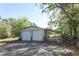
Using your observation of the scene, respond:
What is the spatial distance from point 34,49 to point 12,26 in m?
0.49

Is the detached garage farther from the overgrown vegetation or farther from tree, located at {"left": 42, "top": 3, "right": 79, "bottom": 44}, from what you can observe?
tree, located at {"left": 42, "top": 3, "right": 79, "bottom": 44}

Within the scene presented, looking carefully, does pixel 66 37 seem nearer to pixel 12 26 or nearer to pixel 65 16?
pixel 65 16

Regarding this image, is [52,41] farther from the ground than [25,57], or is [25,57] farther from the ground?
[52,41]

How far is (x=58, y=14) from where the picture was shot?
129 inches

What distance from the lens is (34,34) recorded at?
3.25 m

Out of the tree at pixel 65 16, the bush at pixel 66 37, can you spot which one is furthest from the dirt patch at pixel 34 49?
the tree at pixel 65 16

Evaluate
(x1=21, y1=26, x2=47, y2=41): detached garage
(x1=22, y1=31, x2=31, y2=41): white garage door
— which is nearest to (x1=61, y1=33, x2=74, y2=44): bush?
(x1=21, y1=26, x2=47, y2=41): detached garage

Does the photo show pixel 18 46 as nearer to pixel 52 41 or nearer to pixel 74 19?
pixel 52 41

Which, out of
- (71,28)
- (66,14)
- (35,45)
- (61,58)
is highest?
(66,14)

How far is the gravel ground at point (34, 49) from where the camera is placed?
3.18 metres

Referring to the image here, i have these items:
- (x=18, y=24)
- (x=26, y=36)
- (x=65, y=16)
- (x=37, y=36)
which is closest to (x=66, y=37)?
(x=65, y=16)

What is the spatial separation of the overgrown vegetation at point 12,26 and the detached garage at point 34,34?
77 mm

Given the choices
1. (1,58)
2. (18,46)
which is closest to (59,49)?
(18,46)

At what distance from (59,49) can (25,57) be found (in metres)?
0.53
